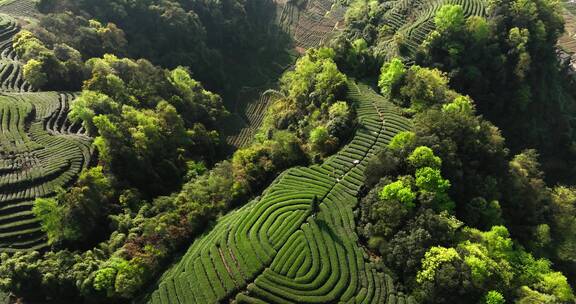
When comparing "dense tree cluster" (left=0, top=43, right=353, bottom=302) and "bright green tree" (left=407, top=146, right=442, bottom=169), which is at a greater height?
"bright green tree" (left=407, top=146, right=442, bottom=169)

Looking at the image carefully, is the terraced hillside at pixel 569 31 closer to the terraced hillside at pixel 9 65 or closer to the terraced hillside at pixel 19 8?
the terraced hillside at pixel 9 65

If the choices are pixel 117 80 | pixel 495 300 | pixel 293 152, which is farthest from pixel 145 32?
pixel 495 300

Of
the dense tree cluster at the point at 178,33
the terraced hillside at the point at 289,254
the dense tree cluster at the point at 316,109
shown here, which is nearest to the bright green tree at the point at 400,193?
the terraced hillside at the point at 289,254

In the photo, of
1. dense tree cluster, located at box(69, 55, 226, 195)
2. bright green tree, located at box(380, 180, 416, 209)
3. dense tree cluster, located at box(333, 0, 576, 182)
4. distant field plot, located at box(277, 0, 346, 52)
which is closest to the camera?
bright green tree, located at box(380, 180, 416, 209)

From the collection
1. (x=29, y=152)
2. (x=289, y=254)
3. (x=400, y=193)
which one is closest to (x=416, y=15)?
(x=400, y=193)

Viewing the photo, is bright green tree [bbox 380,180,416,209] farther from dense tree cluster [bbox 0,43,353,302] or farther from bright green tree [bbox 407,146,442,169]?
dense tree cluster [bbox 0,43,353,302]

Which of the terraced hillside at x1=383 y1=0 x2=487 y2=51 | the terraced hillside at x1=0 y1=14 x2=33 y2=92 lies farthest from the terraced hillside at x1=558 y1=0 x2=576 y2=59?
the terraced hillside at x1=0 y1=14 x2=33 y2=92

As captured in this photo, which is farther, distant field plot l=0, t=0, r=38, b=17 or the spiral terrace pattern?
distant field plot l=0, t=0, r=38, b=17

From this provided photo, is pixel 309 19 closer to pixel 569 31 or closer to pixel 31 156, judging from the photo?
pixel 569 31

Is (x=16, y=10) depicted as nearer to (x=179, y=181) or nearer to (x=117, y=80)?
(x=117, y=80)
